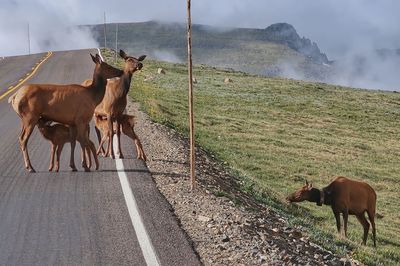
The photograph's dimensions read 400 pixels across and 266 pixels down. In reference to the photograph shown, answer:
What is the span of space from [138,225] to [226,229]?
3.88 ft

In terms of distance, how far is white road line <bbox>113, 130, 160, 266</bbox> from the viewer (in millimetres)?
6605

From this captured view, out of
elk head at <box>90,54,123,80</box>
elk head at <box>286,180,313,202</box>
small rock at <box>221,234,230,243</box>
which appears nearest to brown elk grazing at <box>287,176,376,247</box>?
elk head at <box>286,180,313,202</box>

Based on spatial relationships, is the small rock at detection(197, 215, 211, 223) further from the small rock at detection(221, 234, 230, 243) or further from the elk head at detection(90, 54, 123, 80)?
the elk head at detection(90, 54, 123, 80)

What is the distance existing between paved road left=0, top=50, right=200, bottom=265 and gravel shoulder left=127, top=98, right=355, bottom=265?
0.25m

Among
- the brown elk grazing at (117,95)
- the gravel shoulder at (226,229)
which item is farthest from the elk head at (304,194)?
the brown elk grazing at (117,95)

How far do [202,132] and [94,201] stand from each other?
60.0 ft

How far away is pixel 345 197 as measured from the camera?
46.7 ft

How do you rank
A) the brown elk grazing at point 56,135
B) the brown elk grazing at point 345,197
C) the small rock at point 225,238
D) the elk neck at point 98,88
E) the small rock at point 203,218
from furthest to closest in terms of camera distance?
the brown elk grazing at point 345,197 < the brown elk grazing at point 56,135 < the elk neck at point 98,88 < the small rock at point 203,218 < the small rock at point 225,238

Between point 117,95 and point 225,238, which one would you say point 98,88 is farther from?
point 225,238

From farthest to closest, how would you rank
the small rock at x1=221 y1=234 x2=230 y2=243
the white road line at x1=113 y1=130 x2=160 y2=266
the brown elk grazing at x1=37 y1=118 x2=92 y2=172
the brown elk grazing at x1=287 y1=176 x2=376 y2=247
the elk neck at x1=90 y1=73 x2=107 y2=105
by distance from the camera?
the brown elk grazing at x1=287 y1=176 x2=376 y2=247
the brown elk grazing at x1=37 y1=118 x2=92 y2=172
the elk neck at x1=90 y1=73 x2=107 y2=105
the small rock at x1=221 y1=234 x2=230 y2=243
the white road line at x1=113 y1=130 x2=160 y2=266

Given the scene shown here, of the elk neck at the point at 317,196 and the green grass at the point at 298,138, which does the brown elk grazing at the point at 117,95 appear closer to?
the green grass at the point at 298,138

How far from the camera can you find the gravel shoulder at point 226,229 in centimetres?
712

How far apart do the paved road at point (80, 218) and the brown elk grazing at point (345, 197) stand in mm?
4843

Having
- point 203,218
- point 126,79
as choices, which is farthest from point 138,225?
point 126,79
